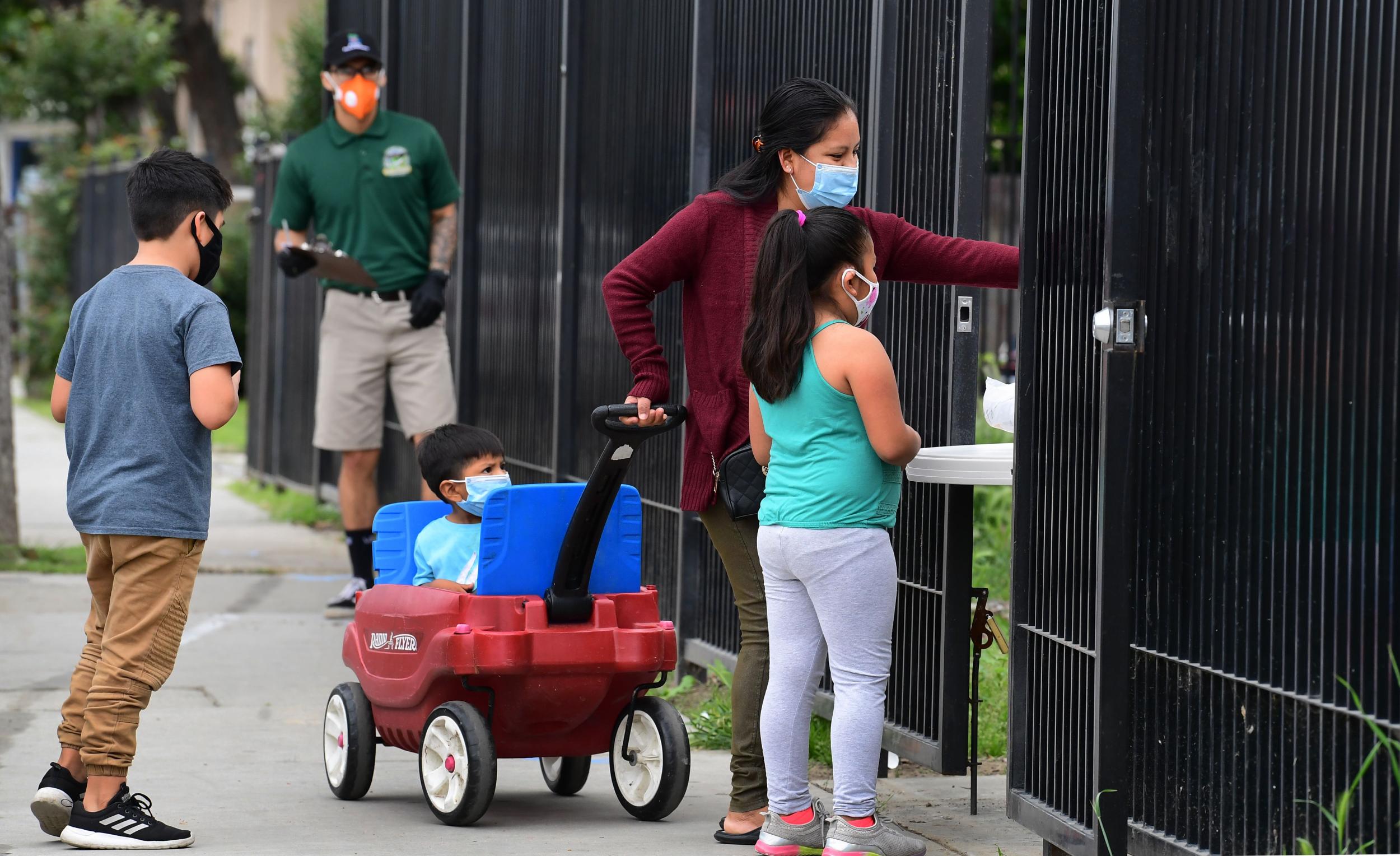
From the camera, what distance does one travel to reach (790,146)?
4422mm

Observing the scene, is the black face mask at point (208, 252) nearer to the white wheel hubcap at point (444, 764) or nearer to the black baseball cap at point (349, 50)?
the white wheel hubcap at point (444, 764)

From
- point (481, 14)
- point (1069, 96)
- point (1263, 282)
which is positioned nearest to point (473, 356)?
point (481, 14)

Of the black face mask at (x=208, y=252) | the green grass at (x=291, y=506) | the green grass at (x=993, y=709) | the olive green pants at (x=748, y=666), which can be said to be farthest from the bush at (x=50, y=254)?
the olive green pants at (x=748, y=666)

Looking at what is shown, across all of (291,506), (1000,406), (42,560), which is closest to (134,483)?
(1000,406)

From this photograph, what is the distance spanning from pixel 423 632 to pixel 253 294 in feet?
31.4

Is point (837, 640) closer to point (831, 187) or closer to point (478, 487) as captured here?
point (831, 187)

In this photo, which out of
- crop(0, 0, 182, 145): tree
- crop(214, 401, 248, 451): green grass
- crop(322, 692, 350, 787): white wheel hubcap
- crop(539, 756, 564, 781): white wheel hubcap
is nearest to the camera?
crop(322, 692, 350, 787): white wheel hubcap

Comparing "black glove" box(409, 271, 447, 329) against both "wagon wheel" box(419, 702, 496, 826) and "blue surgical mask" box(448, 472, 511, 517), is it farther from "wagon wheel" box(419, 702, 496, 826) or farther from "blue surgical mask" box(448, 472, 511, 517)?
"wagon wheel" box(419, 702, 496, 826)

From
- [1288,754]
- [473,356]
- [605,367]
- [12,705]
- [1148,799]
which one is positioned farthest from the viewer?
[473,356]

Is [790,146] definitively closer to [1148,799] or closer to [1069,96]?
[1069,96]

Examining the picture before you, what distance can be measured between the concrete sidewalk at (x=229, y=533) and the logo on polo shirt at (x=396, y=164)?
1.74 meters

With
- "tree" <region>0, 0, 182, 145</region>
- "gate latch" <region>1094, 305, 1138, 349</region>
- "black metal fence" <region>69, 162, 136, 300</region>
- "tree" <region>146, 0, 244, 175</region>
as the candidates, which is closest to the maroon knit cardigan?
"gate latch" <region>1094, 305, 1138, 349</region>

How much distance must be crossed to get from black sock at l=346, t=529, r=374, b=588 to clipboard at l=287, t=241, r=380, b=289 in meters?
1.04

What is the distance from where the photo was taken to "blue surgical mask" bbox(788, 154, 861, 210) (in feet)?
14.4
